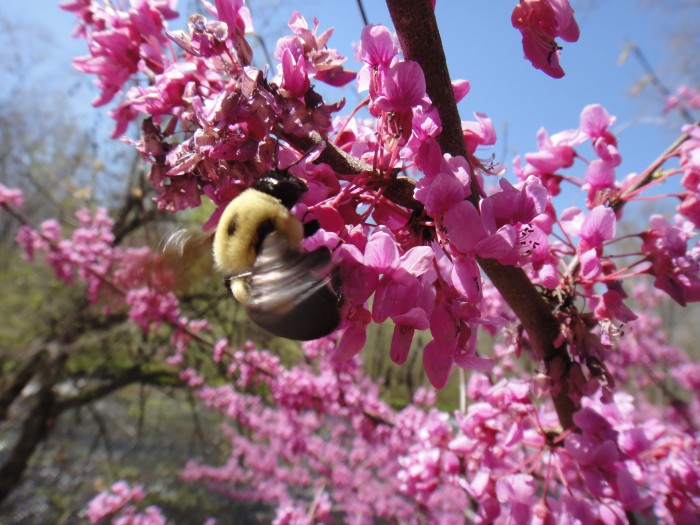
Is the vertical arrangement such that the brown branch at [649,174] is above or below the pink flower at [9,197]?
below

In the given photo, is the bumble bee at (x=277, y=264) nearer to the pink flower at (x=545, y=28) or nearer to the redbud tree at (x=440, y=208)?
the redbud tree at (x=440, y=208)

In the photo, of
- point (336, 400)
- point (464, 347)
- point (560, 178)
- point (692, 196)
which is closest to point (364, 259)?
point (464, 347)

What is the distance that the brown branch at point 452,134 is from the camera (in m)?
0.71

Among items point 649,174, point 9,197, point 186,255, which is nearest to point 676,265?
point 649,174

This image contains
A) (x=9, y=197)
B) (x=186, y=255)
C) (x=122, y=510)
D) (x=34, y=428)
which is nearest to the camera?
(x=186, y=255)

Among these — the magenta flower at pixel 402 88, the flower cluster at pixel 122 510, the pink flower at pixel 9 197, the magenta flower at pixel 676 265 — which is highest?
the pink flower at pixel 9 197

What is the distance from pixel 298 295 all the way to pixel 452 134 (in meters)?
0.39

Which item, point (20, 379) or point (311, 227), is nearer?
point (311, 227)

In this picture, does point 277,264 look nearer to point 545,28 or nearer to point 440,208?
point 440,208

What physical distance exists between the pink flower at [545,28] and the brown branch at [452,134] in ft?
0.48

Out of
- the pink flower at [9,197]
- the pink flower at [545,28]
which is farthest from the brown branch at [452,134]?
the pink flower at [9,197]

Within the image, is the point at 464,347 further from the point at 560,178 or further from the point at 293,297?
the point at 560,178

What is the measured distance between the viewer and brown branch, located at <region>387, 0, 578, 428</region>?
2.34 ft

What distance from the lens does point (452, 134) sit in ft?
2.66
